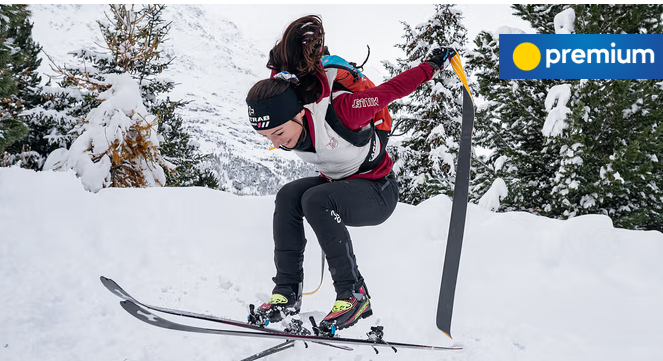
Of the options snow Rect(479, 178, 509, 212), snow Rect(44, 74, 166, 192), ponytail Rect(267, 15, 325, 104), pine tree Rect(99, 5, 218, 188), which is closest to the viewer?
ponytail Rect(267, 15, 325, 104)

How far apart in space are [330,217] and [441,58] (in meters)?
1.33

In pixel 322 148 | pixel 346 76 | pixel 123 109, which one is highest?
pixel 123 109

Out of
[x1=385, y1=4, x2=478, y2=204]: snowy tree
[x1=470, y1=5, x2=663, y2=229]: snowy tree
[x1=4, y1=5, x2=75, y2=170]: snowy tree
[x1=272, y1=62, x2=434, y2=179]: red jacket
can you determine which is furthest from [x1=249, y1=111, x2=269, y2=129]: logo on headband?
[x1=4, y1=5, x2=75, y2=170]: snowy tree

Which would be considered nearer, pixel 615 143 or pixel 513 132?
pixel 615 143

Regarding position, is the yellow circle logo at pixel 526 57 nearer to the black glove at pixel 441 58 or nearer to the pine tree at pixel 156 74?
the pine tree at pixel 156 74

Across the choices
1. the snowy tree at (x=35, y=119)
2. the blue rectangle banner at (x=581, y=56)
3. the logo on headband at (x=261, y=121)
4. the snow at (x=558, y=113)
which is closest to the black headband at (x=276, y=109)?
the logo on headband at (x=261, y=121)

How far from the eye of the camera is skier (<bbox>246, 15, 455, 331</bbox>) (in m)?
2.61

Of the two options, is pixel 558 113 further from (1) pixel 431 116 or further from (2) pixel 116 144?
(2) pixel 116 144

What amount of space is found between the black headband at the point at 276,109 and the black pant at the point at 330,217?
50 centimetres

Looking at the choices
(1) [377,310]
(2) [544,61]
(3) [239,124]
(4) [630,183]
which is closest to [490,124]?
(2) [544,61]

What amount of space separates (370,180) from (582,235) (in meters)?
2.86

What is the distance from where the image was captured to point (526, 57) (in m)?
11.7

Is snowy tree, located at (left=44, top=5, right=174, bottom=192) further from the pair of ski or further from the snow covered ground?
the pair of ski

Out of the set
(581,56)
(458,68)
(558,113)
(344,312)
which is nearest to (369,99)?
(458,68)
